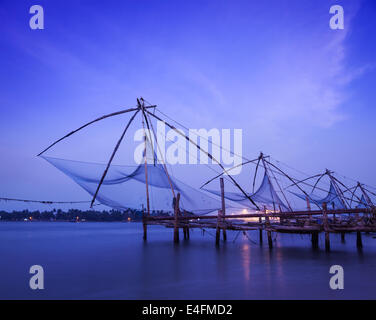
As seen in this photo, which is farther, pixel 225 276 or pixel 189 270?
pixel 189 270

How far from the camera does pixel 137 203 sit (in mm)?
13250

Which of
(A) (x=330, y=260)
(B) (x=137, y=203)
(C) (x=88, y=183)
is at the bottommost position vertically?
(A) (x=330, y=260)

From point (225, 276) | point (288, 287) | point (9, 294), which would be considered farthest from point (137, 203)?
point (288, 287)

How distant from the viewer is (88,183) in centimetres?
1077

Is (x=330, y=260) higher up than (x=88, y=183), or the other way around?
(x=88, y=183)

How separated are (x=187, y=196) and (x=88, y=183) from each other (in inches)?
187
